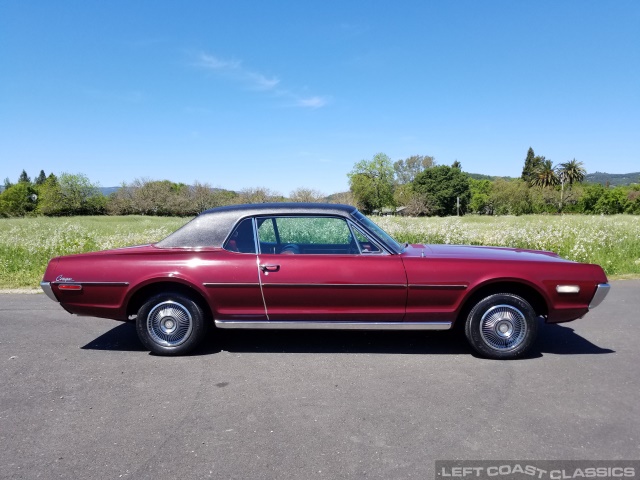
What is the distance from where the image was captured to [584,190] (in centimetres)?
7519

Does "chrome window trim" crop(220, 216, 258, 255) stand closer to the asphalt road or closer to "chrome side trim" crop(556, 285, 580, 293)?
the asphalt road

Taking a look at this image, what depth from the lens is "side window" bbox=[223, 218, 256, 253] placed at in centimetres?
421

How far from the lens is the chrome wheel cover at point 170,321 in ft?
13.7

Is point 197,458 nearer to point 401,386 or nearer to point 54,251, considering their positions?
point 401,386

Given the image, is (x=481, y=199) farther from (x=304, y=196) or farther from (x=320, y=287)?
(x=320, y=287)

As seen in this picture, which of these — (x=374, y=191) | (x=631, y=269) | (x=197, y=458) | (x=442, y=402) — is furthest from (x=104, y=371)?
(x=374, y=191)

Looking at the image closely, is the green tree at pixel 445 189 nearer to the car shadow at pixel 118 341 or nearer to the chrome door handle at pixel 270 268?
the car shadow at pixel 118 341

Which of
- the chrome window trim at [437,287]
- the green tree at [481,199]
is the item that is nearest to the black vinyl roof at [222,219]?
the chrome window trim at [437,287]

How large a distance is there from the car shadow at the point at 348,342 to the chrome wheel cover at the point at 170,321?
0.30m

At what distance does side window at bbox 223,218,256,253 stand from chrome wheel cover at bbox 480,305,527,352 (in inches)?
92.2

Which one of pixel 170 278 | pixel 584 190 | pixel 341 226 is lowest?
pixel 170 278

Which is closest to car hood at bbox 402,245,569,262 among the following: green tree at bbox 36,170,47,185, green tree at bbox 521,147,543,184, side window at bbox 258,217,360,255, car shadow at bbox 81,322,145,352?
side window at bbox 258,217,360,255

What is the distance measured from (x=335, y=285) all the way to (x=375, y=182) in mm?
85045

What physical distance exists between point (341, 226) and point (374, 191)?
8321 centimetres
